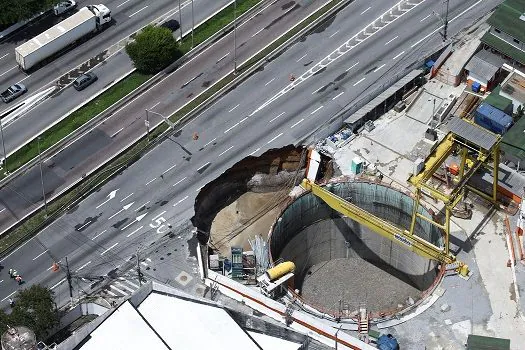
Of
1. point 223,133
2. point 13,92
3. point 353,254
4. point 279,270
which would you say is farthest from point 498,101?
point 13,92

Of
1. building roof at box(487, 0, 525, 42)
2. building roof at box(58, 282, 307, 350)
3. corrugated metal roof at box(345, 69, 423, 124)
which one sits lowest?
building roof at box(58, 282, 307, 350)

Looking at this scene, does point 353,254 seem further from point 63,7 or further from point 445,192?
point 63,7

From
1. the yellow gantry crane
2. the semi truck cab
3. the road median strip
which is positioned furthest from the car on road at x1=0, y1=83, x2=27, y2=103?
the yellow gantry crane

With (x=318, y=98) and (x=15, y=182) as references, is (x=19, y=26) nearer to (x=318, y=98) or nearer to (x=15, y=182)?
(x=15, y=182)

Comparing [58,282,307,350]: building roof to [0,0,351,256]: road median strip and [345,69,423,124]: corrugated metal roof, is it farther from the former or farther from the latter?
[345,69,423,124]: corrugated metal roof

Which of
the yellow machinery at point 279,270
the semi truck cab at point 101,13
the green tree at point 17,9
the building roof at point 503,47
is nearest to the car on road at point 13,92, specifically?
the green tree at point 17,9

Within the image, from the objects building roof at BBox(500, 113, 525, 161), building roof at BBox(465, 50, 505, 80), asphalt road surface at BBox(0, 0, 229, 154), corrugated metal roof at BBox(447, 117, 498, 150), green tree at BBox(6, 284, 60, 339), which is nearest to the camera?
corrugated metal roof at BBox(447, 117, 498, 150)

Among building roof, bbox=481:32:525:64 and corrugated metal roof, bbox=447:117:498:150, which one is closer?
corrugated metal roof, bbox=447:117:498:150

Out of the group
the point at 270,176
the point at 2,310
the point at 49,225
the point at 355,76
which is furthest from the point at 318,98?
the point at 2,310
